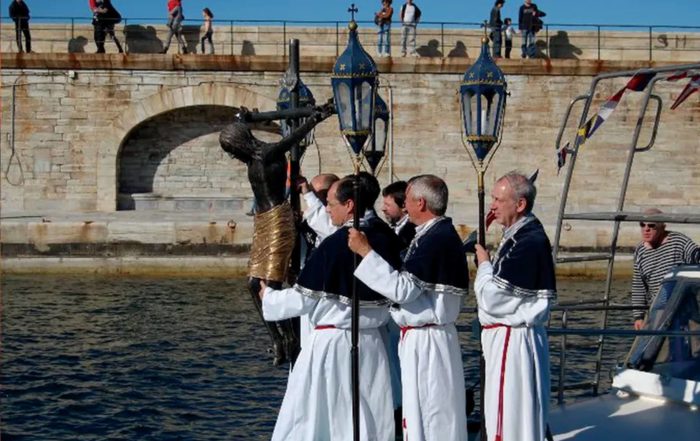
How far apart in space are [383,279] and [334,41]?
22.5 m

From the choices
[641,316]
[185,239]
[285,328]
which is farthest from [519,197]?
[185,239]

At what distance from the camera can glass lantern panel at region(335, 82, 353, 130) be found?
23.5 feet

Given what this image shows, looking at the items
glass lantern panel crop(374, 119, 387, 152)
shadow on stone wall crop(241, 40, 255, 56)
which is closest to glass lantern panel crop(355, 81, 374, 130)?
glass lantern panel crop(374, 119, 387, 152)

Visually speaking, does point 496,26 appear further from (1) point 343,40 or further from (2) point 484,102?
(2) point 484,102

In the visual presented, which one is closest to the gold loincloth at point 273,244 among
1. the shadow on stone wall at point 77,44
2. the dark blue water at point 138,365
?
the dark blue water at point 138,365

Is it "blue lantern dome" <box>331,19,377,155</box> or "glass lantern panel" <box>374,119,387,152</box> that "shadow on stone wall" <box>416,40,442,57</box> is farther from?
"blue lantern dome" <box>331,19,377,155</box>

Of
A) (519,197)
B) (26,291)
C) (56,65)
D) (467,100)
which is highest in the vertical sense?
(56,65)

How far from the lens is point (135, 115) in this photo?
87.8 feet

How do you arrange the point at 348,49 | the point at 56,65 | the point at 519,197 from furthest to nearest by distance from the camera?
the point at 56,65 < the point at 348,49 < the point at 519,197

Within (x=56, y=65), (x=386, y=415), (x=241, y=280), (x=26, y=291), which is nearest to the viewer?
(x=386, y=415)

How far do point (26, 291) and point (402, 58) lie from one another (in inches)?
441

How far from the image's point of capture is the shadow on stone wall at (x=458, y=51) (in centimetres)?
2784

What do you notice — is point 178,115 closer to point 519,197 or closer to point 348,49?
point 348,49

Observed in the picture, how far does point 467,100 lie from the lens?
780 cm
